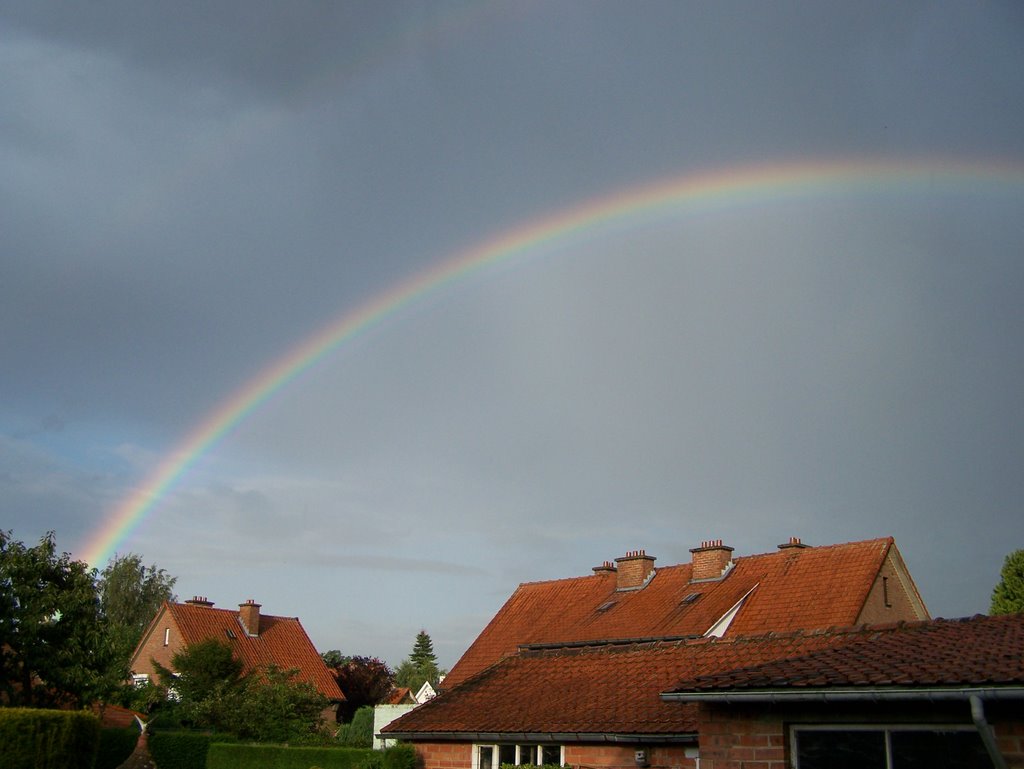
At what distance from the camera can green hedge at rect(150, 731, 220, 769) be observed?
31.9m

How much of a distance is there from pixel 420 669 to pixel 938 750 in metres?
129

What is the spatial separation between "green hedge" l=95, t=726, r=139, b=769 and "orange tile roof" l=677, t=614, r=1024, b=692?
87.0 ft

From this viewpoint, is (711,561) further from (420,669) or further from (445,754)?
(420,669)

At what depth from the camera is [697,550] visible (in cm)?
3591

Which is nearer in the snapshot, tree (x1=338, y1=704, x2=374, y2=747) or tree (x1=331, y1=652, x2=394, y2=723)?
tree (x1=338, y1=704, x2=374, y2=747)

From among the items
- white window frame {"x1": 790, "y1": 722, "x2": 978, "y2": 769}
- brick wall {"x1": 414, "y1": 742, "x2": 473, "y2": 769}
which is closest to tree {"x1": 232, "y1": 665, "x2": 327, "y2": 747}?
brick wall {"x1": 414, "y1": 742, "x2": 473, "y2": 769}

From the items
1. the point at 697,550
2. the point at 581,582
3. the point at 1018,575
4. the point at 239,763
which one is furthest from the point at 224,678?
the point at 1018,575

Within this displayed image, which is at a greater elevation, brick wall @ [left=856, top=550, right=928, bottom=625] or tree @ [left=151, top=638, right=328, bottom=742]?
brick wall @ [left=856, top=550, right=928, bottom=625]

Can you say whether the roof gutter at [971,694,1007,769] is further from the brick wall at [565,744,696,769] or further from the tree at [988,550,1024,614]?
the tree at [988,550,1024,614]

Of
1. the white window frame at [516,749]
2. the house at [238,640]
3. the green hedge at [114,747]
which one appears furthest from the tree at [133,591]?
the white window frame at [516,749]

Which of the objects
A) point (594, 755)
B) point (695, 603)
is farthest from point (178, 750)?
point (594, 755)

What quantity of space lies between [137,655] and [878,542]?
39831mm

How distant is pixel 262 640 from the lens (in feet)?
169

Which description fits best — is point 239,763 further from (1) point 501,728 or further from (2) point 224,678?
(1) point 501,728
